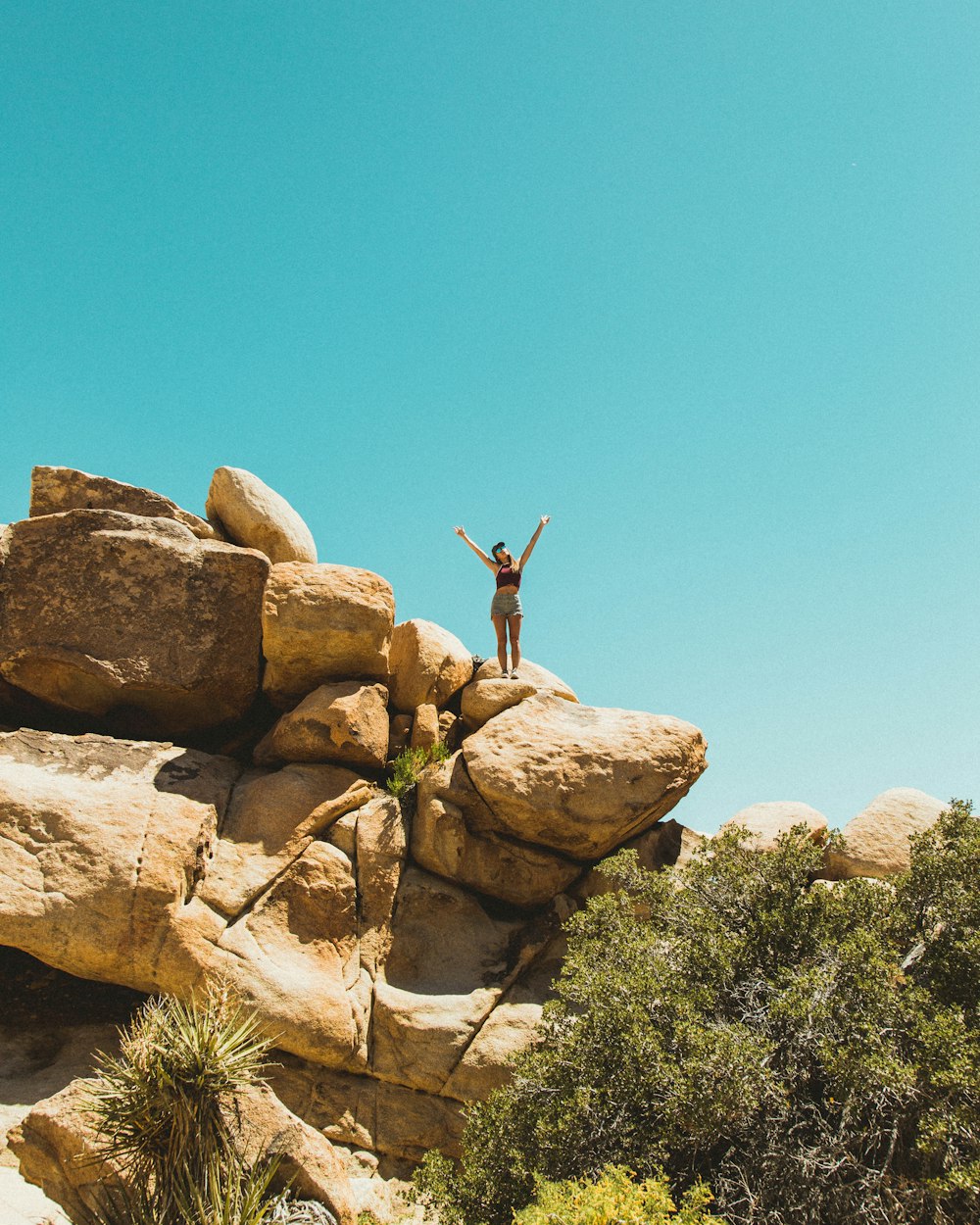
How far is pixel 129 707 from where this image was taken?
15133mm

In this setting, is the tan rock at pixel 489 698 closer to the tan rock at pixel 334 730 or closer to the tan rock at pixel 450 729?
the tan rock at pixel 450 729

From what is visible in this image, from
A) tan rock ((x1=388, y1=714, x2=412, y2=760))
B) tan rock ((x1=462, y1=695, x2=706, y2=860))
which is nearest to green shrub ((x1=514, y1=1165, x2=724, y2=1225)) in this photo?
tan rock ((x1=462, y1=695, x2=706, y2=860))

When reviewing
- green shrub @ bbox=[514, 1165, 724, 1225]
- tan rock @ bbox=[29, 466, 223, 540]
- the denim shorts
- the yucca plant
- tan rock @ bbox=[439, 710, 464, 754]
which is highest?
the denim shorts

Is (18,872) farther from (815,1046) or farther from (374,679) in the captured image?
(815,1046)

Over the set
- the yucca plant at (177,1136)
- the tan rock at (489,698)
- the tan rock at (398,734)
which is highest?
the tan rock at (489,698)

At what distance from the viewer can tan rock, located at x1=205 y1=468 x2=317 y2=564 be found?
58.0 ft

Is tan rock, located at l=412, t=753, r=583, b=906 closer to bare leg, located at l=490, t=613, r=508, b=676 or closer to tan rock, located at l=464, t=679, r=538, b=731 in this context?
tan rock, located at l=464, t=679, r=538, b=731

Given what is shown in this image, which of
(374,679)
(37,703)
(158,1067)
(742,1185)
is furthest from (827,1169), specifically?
(37,703)

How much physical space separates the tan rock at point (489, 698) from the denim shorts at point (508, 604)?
1405mm

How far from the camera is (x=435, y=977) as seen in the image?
13.0 metres

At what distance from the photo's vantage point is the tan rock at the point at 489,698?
15594mm

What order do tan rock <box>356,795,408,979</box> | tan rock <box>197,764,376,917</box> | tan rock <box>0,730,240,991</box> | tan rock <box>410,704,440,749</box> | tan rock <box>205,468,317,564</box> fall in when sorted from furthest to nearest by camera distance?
tan rock <box>205,468,317,564</box>
tan rock <box>410,704,440,749</box>
tan rock <box>356,795,408,979</box>
tan rock <box>197,764,376,917</box>
tan rock <box>0,730,240,991</box>

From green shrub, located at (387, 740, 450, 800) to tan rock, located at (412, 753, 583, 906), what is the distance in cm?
23

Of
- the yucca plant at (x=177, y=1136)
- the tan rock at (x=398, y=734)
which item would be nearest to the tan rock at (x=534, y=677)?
the tan rock at (x=398, y=734)
